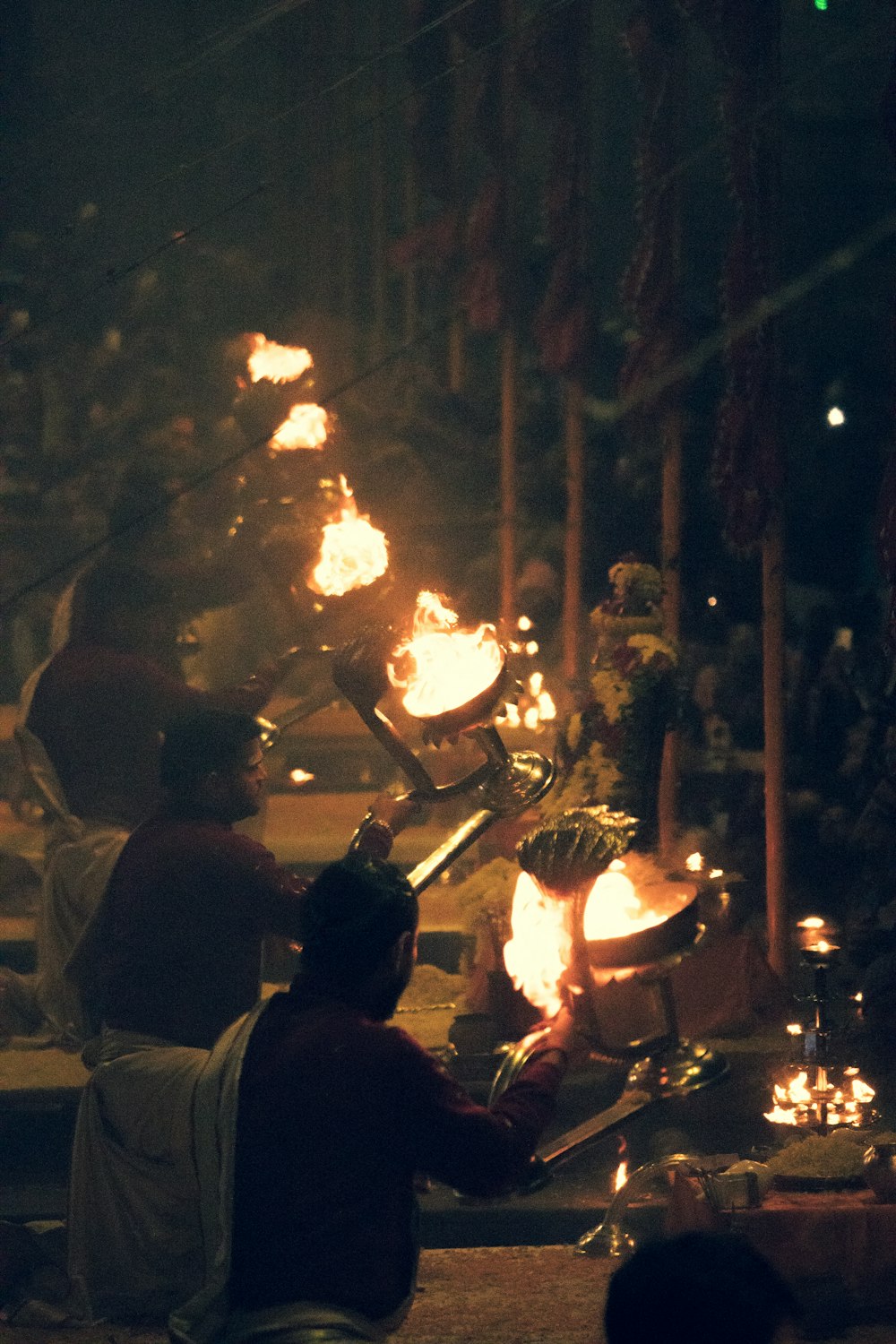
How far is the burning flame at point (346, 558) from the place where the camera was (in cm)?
752

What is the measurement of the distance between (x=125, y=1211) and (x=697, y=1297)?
148 inches

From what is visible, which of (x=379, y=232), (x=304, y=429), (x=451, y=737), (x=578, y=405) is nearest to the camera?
(x=451, y=737)

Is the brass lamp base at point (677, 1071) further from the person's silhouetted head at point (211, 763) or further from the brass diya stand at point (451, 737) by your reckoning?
the person's silhouetted head at point (211, 763)

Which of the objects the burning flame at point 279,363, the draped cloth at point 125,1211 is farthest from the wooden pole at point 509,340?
the draped cloth at point 125,1211

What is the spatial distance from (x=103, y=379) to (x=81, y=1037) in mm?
10066

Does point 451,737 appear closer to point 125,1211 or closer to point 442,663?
point 442,663

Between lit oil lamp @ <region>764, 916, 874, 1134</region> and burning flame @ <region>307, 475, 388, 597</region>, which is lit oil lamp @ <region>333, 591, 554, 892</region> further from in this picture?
burning flame @ <region>307, 475, 388, 597</region>

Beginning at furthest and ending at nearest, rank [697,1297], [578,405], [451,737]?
[578,405] < [451,737] < [697,1297]

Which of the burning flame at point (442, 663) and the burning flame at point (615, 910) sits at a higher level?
the burning flame at point (442, 663)

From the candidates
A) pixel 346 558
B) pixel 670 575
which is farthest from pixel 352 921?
pixel 670 575

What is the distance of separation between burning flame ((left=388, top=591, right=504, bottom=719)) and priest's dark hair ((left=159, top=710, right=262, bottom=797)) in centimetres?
74

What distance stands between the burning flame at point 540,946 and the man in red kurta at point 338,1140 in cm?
45

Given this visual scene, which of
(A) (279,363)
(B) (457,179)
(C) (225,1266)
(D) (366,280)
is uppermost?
(D) (366,280)

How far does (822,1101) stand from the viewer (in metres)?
6.48
